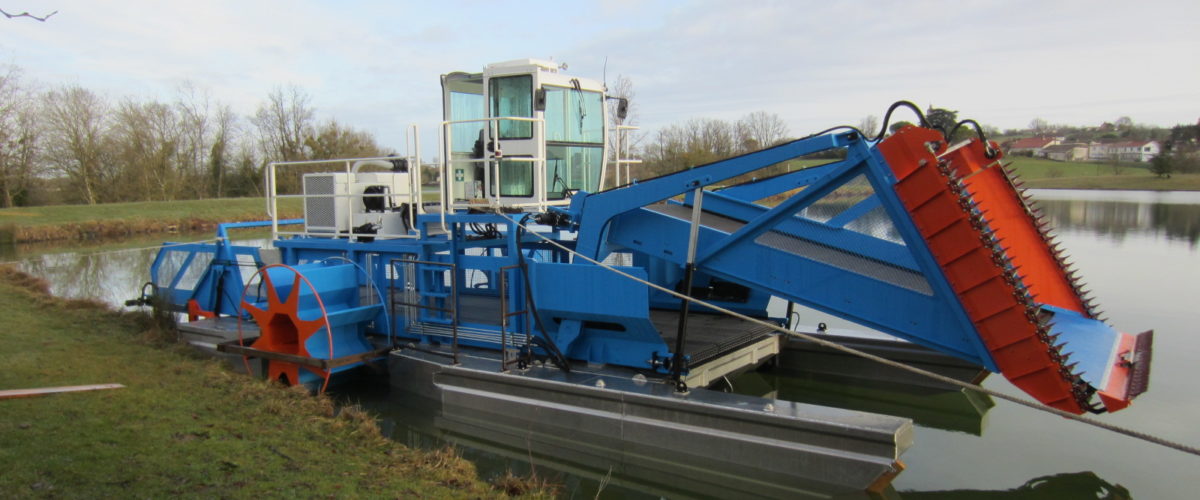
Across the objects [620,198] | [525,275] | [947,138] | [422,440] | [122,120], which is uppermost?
[122,120]

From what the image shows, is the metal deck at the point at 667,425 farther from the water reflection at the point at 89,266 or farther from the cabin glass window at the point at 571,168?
the water reflection at the point at 89,266

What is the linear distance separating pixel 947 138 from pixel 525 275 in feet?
12.5

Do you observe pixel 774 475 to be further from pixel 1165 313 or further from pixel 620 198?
pixel 1165 313

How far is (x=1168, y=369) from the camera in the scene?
8.51 meters

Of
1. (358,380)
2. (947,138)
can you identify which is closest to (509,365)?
(358,380)

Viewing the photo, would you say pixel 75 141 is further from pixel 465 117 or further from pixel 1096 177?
pixel 1096 177

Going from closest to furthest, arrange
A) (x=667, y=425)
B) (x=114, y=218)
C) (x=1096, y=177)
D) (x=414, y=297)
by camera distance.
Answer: (x=667, y=425) → (x=414, y=297) → (x=114, y=218) → (x=1096, y=177)

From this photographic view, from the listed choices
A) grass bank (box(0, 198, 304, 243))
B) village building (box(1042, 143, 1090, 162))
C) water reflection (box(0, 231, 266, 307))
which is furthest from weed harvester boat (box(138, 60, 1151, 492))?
village building (box(1042, 143, 1090, 162))

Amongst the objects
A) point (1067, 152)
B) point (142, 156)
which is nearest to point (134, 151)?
point (142, 156)

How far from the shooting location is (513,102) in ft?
26.1

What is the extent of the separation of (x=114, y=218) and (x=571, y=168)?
29.6 m

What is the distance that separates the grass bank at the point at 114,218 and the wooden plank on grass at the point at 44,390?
22941 mm

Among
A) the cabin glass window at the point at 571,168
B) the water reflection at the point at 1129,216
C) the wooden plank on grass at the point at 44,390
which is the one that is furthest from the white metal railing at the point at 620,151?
the water reflection at the point at 1129,216

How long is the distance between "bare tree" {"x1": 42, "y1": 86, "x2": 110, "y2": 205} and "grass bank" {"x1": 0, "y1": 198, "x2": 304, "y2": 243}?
5909 millimetres
